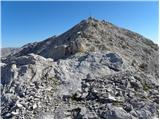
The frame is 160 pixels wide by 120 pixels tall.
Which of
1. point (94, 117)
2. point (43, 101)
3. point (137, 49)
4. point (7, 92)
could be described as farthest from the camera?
point (137, 49)

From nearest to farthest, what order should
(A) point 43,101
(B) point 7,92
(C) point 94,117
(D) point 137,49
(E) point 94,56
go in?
(C) point 94,117 < (A) point 43,101 < (B) point 7,92 < (E) point 94,56 < (D) point 137,49

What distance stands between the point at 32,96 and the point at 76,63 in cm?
536

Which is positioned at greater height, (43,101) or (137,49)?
(137,49)

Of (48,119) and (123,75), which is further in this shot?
(123,75)

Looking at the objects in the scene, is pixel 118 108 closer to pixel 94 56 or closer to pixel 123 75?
pixel 123 75

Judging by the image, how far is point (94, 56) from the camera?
2216 cm

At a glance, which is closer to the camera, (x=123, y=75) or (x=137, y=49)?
(x=123, y=75)

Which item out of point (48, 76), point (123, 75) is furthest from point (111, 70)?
point (48, 76)

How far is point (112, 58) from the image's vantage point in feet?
72.1

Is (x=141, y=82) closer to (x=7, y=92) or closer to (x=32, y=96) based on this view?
(x=32, y=96)

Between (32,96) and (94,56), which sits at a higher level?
(94,56)

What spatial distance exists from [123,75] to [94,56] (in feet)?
11.4

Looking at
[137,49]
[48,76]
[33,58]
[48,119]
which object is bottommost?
[48,119]

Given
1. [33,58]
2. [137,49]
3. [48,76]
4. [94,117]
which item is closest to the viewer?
[94,117]
